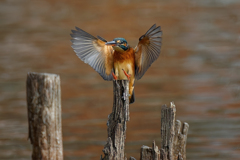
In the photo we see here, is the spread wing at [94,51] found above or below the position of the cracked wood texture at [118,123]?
above

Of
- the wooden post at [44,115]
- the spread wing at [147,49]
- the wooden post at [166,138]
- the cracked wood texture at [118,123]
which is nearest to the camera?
the wooden post at [44,115]

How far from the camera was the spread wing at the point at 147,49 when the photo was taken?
9.61 feet

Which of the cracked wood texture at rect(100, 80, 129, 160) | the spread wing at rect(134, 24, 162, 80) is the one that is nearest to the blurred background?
the spread wing at rect(134, 24, 162, 80)

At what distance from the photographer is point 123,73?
122 inches

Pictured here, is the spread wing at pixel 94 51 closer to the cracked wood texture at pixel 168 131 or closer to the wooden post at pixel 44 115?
→ the cracked wood texture at pixel 168 131

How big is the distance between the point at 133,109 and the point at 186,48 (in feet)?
8.46

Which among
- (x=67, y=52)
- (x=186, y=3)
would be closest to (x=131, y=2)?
(x=186, y=3)

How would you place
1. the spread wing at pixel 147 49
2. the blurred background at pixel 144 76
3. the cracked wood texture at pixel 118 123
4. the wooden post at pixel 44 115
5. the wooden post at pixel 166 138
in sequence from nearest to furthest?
the wooden post at pixel 44 115
the cracked wood texture at pixel 118 123
the wooden post at pixel 166 138
the spread wing at pixel 147 49
the blurred background at pixel 144 76

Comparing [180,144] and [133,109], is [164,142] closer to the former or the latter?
[180,144]

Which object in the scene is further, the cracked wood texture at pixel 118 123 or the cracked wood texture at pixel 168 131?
the cracked wood texture at pixel 168 131

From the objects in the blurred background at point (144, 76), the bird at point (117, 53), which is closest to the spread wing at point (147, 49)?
the bird at point (117, 53)

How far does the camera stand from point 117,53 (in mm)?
3084

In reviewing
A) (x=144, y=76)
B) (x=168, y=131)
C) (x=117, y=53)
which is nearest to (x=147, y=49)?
(x=117, y=53)

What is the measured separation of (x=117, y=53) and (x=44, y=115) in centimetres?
91
